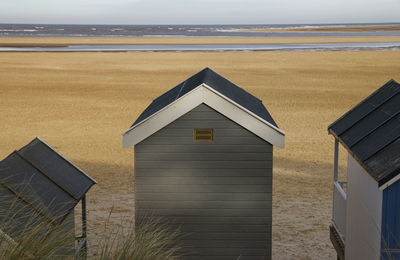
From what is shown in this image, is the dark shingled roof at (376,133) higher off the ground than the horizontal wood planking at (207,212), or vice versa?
the dark shingled roof at (376,133)

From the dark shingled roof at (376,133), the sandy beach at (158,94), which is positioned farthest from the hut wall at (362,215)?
the sandy beach at (158,94)

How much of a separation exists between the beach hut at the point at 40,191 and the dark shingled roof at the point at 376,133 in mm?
3740

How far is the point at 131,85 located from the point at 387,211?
31.4 metres

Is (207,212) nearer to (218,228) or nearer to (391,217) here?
(218,228)

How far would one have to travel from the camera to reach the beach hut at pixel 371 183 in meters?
6.62

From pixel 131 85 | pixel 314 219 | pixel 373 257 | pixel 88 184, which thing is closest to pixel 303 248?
pixel 314 219

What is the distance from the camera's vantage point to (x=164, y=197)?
964 cm

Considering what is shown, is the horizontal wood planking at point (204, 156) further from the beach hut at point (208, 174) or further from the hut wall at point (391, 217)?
the hut wall at point (391, 217)

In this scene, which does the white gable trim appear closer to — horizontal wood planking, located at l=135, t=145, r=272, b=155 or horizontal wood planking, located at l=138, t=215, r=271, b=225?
horizontal wood planking, located at l=135, t=145, r=272, b=155

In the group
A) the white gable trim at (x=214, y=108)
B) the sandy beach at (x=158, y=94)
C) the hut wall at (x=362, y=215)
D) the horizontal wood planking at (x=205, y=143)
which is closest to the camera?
the hut wall at (x=362, y=215)

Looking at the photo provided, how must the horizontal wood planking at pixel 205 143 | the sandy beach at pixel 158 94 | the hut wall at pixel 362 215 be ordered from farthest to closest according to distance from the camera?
the sandy beach at pixel 158 94
the horizontal wood planking at pixel 205 143
the hut wall at pixel 362 215

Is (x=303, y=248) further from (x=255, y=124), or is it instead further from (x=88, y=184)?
(x=88, y=184)

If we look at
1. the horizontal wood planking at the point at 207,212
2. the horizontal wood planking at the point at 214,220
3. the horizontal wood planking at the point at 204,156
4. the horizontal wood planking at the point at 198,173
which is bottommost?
the horizontal wood planking at the point at 214,220

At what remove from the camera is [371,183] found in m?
7.32
